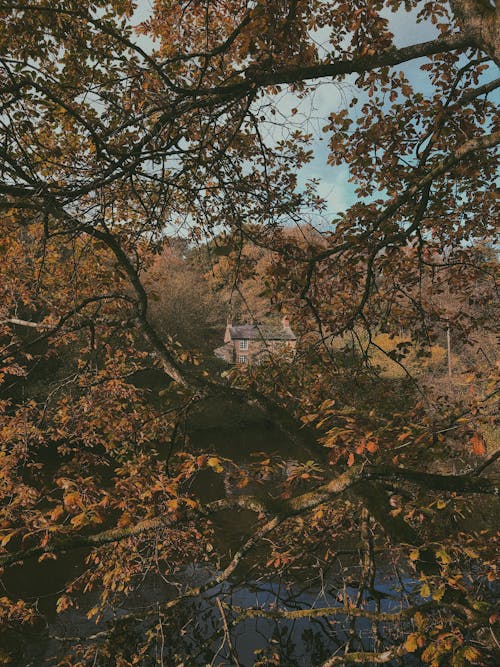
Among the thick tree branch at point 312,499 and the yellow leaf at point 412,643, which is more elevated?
the thick tree branch at point 312,499

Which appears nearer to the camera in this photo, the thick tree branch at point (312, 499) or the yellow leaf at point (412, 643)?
the thick tree branch at point (312, 499)

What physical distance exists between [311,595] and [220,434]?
61.6 ft

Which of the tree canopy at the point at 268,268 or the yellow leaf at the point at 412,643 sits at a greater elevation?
the tree canopy at the point at 268,268

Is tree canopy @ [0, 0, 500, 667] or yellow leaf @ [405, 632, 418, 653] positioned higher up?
tree canopy @ [0, 0, 500, 667]

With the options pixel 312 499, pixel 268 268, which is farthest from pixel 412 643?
pixel 268 268

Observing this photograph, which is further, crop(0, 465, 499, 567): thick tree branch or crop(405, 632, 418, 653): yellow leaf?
crop(405, 632, 418, 653): yellow leaf

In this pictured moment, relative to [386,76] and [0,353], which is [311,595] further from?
[386,76]

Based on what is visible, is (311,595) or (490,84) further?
(311,595)

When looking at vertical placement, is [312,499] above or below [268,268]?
below

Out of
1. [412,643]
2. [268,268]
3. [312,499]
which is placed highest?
[268,268]

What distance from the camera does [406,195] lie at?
3658mm

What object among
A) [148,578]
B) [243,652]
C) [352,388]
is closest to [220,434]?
[148,578]

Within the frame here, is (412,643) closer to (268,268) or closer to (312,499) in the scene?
(312,499)

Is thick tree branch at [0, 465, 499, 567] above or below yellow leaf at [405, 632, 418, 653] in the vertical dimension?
above
